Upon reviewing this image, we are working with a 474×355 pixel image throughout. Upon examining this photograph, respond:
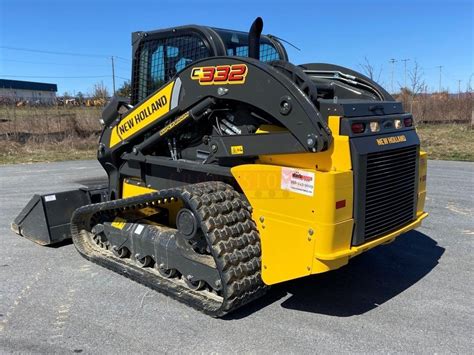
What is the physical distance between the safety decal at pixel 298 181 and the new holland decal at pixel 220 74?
85cm

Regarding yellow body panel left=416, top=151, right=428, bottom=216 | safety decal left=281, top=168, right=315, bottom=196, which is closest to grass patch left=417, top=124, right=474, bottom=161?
yellow body panel left=416, top=151, right=428, bottom=216

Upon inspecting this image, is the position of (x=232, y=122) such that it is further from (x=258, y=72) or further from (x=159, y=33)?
(x=159, y=33)

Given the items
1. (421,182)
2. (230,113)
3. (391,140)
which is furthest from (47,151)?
(391,140)

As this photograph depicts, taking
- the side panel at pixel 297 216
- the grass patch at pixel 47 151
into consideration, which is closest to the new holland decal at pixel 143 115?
the side panel at pixel 297 216

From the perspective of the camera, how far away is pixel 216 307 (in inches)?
141

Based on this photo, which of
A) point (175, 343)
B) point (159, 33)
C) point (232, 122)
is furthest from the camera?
point (159, 33)

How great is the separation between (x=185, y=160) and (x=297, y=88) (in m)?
1.53

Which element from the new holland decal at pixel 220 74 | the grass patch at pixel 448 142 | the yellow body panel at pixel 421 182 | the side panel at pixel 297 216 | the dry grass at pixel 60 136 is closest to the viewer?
the side panel at pixel 297 216

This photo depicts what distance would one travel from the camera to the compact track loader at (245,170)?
130 inches

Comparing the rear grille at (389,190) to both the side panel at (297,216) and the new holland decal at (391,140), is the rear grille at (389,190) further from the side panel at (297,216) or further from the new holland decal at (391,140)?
the side panel at (297,216)

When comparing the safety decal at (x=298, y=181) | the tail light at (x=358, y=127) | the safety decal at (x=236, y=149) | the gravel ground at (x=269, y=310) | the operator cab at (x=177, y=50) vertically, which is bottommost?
the gravel ground at (x=269, y=310)

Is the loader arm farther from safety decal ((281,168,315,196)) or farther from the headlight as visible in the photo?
the headlight

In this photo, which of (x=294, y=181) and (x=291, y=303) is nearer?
(x=294, y=181)

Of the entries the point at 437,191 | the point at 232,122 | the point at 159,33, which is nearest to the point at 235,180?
the point at 232,122
